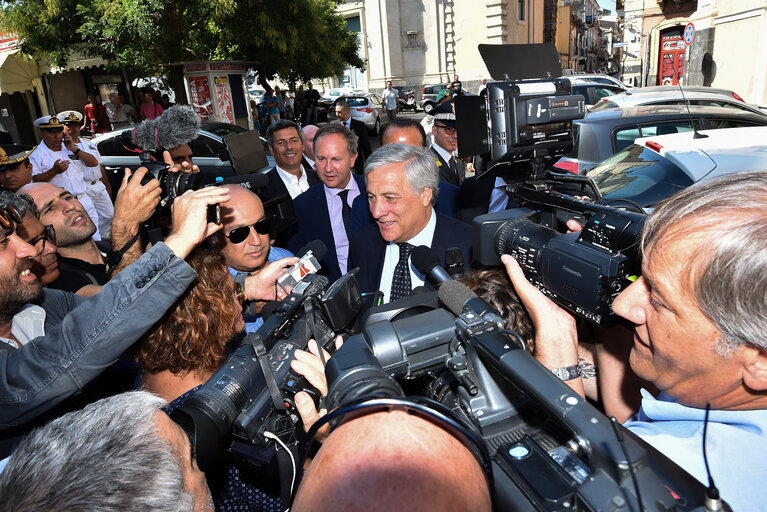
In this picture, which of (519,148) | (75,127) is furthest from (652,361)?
(75,127)

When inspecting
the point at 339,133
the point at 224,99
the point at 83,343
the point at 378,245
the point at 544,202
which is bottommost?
the point at 378,245

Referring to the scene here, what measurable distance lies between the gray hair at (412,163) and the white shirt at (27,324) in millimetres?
1652

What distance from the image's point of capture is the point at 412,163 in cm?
270

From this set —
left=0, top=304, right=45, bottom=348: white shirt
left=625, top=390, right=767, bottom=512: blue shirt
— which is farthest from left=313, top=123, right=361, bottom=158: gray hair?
left=625, top=390, right=767, bottom=512: blue shirt

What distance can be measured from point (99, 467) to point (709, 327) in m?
1.18

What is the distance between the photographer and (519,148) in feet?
6.11

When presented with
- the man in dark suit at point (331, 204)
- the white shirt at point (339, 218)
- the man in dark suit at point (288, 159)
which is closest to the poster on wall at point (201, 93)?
the man in dark suit at point (288, 159)

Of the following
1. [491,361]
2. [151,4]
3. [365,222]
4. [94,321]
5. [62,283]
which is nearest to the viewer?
[491,361]

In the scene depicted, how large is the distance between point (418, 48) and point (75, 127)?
25679mm

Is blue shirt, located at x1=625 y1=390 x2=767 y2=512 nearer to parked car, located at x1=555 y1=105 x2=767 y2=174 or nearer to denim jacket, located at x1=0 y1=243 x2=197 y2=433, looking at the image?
denim jacket, located at x1=0 y1=243 x2=197 y2=433

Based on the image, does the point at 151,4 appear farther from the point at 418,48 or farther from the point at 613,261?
the point at 418,48

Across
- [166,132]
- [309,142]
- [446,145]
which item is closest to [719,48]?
[446,145]

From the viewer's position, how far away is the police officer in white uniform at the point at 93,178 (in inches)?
228

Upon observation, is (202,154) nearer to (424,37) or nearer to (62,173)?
(62,173)
